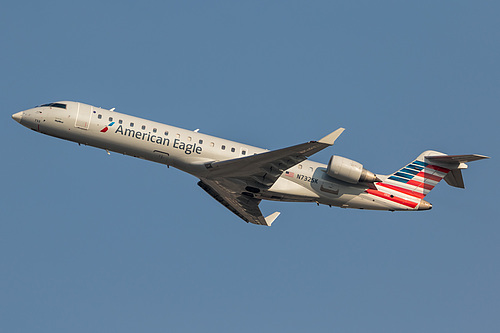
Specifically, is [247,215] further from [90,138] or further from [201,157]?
[90,138]

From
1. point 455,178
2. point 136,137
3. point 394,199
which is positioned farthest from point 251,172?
point 455,178

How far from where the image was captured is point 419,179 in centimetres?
3566

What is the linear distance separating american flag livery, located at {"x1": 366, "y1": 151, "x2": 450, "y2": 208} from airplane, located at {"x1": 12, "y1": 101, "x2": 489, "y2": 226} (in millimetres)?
166

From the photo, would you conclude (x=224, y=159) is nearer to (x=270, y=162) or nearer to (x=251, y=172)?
(x=251, y=172)

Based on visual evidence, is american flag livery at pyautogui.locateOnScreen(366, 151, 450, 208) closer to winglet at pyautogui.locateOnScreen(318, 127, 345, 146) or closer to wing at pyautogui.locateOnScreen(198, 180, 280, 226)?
winglet at pyautogui.locateOnScreen(318, 127, 345, 146)

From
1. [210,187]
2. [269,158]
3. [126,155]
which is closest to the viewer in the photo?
[269,158]

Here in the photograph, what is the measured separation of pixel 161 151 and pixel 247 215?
25.2ft

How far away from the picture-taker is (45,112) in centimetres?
3294

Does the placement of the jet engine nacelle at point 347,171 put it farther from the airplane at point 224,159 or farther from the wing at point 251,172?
the wing at point 251,172

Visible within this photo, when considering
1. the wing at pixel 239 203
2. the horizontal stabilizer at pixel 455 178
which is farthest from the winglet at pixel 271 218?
the horizontal stabilizer at pixel 455 178

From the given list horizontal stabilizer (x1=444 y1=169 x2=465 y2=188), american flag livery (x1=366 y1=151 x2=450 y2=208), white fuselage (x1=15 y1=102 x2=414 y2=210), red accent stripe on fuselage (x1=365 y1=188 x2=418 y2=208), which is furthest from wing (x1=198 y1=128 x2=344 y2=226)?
horizontal stabilizer (x1=444 y1=169 x2=465 y2=188)

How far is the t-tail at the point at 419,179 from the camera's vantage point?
34.9 metres

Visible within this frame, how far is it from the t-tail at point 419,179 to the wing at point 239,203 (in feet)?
21.8

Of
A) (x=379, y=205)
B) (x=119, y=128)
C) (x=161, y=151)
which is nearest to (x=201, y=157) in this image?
(x=161, y=151)
